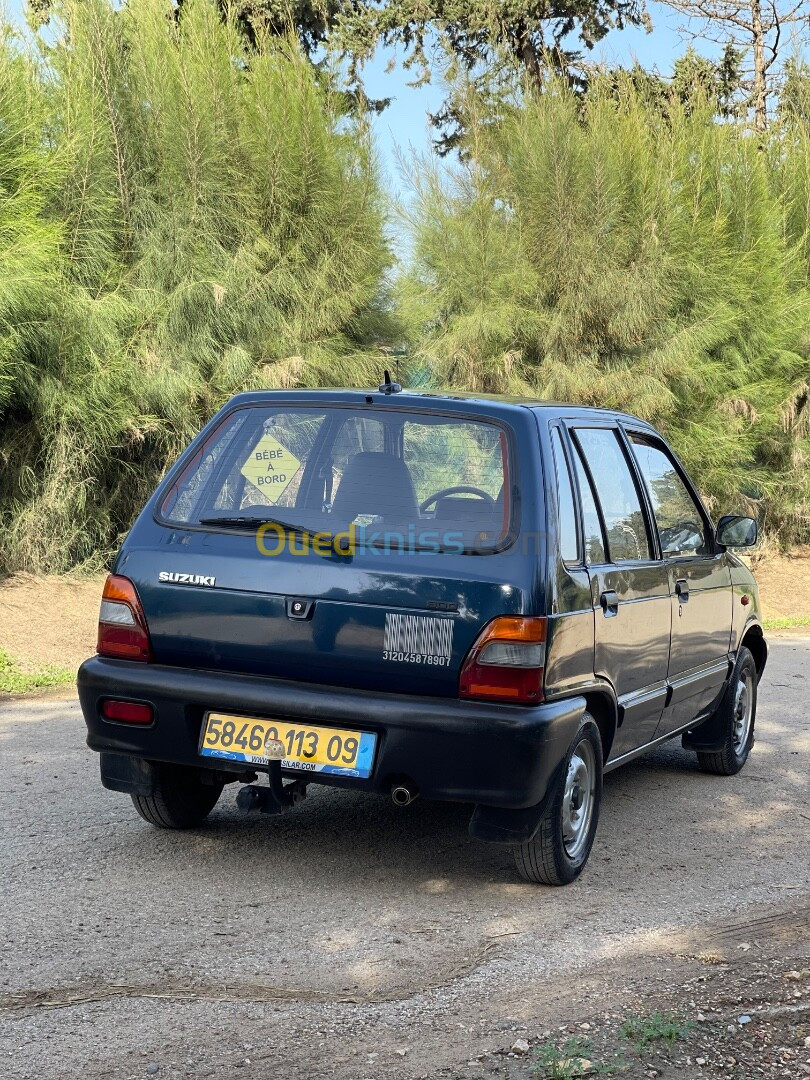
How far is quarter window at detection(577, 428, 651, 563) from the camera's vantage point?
16.7 feet

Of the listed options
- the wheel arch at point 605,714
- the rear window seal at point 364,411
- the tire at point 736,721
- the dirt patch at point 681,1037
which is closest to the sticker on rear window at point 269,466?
the rear window seal at point 364,411

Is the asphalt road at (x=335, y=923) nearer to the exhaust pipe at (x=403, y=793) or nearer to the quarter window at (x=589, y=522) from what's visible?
the exhaust pipe at (x=403, y=793)

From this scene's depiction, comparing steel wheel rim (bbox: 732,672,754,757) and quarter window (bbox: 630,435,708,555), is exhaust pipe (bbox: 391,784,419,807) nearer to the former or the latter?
quarter window (bbox: 630,435,708,555)

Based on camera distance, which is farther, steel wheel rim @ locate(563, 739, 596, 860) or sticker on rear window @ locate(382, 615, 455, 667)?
steel wheel rim @ locate(563, 739, 596, 860)

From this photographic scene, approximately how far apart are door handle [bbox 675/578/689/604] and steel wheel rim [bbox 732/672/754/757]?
124 centimetres

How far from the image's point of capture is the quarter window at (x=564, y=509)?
4520 millimetres

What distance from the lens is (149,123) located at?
45.1 feet

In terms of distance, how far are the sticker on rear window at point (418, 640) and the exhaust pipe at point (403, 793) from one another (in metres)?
0.42

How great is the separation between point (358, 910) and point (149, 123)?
11.3 meters

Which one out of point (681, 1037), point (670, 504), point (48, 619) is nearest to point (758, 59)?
point (48, 619)

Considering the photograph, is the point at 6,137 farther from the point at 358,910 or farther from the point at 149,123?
the point at 358,910

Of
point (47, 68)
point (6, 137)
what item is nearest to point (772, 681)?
point (6, 137)

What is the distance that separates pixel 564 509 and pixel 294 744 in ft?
4.20

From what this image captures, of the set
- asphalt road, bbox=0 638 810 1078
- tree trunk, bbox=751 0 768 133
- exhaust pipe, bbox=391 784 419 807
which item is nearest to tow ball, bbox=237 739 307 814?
asphalt road, bbox=0 638 810 1078
